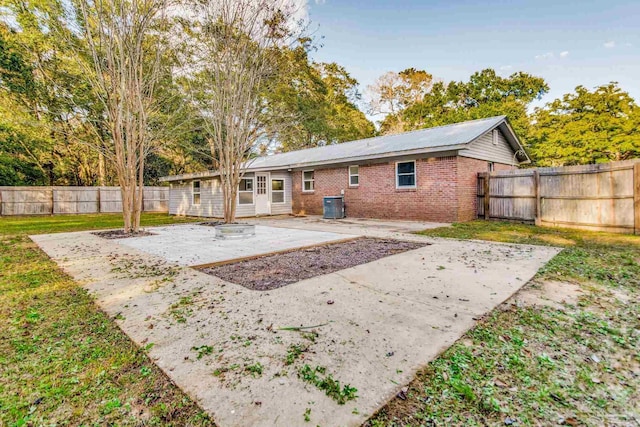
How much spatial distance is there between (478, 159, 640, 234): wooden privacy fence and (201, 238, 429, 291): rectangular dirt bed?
18.2ft

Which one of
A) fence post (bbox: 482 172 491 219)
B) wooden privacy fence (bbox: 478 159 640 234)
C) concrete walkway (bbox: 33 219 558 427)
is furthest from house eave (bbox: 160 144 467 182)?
concrete walkway (bbox: 33 219 558 427)

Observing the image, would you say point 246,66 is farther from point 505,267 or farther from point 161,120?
point 161,120

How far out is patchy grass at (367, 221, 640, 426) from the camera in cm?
162

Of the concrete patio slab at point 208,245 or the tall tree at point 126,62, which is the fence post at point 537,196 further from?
the tall tree at point 126,62

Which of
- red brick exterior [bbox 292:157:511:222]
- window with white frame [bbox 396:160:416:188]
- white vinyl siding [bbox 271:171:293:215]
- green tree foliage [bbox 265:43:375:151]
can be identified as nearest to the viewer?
red brick exterior [bbox 292:157:511:222]

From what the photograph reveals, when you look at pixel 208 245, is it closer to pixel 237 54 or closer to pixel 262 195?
pixel 237 54

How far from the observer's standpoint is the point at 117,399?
Answer: 1758mm

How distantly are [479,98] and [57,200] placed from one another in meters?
33.1

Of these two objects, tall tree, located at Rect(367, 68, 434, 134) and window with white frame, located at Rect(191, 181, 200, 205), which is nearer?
window with white frame, located at Rect(191, 181, 200, 205)

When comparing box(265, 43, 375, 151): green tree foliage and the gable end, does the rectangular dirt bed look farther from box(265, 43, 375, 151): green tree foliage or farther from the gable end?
box(265, 43, 375, 151): green tree foliage

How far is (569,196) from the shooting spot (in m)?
8.85

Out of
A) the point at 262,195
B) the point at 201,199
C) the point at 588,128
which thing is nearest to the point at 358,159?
the point at 262,195

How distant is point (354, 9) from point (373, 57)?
4.19 m

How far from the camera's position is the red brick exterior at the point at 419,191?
1055 centimetres
